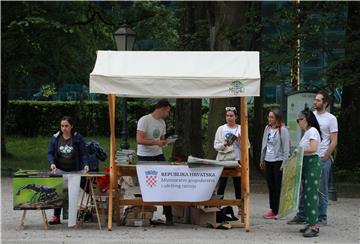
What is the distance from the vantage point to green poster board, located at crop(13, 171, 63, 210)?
34.0 feet

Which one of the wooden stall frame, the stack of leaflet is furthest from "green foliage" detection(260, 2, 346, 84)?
the stack of leaflet

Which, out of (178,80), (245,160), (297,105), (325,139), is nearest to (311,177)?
(325,139)

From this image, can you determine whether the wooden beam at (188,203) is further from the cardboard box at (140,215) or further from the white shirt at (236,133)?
the white shirt at (236,133)

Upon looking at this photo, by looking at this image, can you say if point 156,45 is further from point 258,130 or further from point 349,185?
point 349,185

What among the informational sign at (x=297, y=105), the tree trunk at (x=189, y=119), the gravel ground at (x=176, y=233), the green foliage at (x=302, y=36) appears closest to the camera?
the gravel ground at (x=176, y=233)

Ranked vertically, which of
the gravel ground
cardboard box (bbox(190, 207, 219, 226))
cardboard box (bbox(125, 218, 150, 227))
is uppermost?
cardboard box (bbox(190, 207, 219, 226))

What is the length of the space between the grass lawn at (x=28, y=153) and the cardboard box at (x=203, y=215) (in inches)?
456

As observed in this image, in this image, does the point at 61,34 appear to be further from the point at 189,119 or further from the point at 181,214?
the point at 181,214

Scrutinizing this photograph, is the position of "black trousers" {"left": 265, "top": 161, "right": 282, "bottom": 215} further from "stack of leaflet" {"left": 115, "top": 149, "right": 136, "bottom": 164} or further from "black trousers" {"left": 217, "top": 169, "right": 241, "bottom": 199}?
"stack of leaflet" {"left": 115, "top": 149, "right": 136, "bottom": 164}

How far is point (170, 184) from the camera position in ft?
34.3

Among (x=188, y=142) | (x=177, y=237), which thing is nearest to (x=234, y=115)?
(x=177, y=237)

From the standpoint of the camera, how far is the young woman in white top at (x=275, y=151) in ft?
37.7

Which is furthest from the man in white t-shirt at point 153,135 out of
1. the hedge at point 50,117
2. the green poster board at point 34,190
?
the hedge at point 50,117

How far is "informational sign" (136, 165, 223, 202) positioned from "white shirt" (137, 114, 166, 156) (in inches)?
30.1
